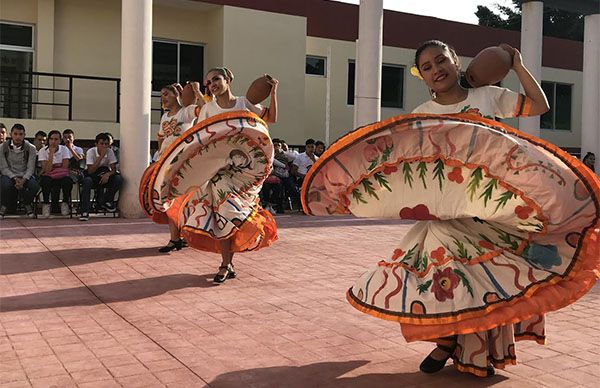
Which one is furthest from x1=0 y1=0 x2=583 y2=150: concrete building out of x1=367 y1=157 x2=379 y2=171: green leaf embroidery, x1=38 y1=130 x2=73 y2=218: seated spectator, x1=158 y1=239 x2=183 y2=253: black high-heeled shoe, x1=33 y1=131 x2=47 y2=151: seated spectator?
x1=367 y1=157 x2=379 y2=171: green leaf embroidery

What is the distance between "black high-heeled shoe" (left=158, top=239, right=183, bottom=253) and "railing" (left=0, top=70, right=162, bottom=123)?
8.02 metres

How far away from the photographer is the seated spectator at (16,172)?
10062mm

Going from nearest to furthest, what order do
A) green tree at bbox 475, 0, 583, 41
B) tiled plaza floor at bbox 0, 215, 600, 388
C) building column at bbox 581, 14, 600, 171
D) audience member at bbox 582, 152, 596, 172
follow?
tiled plaza floor at bbox 0, 215, 600, 388
audience member at bbox 582, 152, 596, 172
building column at bbox 581, 14, 600, 171
green tree at bbox 475, 0, 583, 41

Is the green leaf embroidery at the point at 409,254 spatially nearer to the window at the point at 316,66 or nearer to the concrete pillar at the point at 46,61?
the concrete pillar at the point at 46,61

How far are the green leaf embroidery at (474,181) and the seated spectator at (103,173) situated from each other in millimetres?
8274

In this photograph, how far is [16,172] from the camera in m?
10.2

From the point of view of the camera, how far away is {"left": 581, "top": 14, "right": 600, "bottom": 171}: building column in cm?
1778

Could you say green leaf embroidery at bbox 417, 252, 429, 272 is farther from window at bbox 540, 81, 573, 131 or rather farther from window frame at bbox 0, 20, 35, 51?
window at bbox 540, 81, 573, 131

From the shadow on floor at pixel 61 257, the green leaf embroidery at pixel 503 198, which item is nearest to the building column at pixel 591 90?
the shadow on floor at pixel 61 257

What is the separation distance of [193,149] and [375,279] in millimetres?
2748

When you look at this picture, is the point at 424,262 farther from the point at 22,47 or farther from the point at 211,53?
the point at 211,53

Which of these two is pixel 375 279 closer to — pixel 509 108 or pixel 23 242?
pixel 509 108

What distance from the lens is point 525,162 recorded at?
3.06m

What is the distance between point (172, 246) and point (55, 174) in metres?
3.76
